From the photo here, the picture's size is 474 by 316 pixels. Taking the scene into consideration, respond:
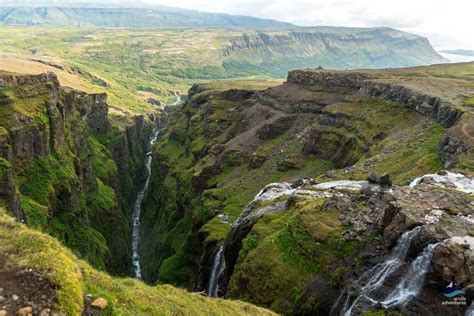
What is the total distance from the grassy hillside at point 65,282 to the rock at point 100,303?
292 mm

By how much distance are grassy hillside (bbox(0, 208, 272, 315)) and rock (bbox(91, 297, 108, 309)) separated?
0.29 metres

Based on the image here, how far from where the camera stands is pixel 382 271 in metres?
38.6

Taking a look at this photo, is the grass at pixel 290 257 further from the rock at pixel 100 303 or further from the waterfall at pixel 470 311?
the rock at pixel 100 303

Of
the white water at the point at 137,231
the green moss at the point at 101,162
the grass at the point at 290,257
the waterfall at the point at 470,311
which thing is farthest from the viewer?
the green moss at the point at 101,162

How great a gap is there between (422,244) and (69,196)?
68817mm

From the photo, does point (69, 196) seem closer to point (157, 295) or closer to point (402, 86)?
point (157, 295)

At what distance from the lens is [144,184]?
643 feet

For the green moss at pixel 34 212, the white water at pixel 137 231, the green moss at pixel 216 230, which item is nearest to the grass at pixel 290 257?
the green moss at pixel 216 230

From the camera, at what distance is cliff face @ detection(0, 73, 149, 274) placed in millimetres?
73750

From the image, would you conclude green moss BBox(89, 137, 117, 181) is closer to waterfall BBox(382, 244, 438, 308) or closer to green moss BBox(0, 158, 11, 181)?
green moss BBox(0, 158, 11, 181)

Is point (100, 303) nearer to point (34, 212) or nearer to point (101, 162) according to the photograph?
point (34, 212)

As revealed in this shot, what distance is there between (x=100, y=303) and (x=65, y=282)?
270 cm

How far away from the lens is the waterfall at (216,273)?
210 ft

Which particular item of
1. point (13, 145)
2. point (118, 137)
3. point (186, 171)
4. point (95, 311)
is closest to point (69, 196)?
point (13, 145)
